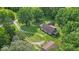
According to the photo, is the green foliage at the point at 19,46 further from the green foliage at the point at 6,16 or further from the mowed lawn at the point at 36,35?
the green foliage at the point at 6,16

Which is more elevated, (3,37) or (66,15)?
(66,15)

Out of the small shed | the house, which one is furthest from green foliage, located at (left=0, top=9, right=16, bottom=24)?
the small shed

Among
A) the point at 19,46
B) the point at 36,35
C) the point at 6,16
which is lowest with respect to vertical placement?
the point at 19,46

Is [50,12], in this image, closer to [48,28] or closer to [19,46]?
[48,28]

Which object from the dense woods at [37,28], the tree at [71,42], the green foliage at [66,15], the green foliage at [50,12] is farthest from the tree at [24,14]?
the tree at [71,42]

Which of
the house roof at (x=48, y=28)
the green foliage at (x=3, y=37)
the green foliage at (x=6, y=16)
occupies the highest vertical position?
the green foliage at (x=6, y=16)

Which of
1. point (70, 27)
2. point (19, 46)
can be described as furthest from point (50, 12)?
point (19, 46)

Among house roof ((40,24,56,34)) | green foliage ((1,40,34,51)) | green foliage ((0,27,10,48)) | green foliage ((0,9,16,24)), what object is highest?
green foliage ((0,9,16,24))

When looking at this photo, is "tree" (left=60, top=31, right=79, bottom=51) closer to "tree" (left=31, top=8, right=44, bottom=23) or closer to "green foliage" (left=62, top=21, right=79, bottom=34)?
"green foliage" (left=62, top=21, right=79, bottom=34)
